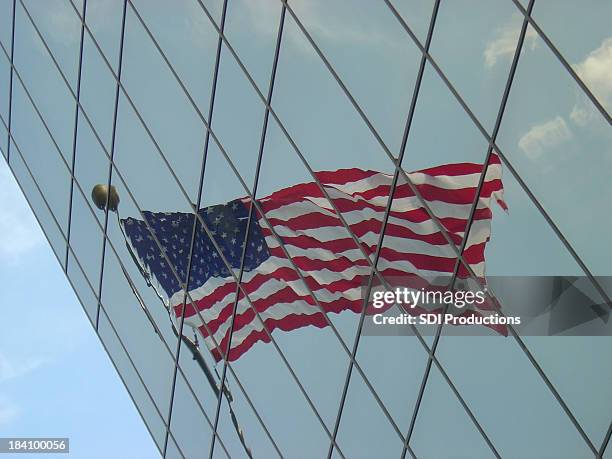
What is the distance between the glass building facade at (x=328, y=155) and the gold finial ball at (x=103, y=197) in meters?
0.25

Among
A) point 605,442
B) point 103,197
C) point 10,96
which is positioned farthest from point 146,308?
point 605,442

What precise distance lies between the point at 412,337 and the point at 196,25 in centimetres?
807

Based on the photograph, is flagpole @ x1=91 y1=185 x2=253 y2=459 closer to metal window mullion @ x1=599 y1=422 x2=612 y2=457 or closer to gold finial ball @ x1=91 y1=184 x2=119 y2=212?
gold finial ball @ x1=91 y1=184 x2=119 y2=212

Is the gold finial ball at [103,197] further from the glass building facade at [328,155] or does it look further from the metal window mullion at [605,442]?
the metal window mullion at [605,442]

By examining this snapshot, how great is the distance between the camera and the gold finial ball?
2089 centimetres

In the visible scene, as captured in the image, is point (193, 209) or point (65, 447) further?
point (65, 447)

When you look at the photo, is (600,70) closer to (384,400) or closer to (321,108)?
(321,108)

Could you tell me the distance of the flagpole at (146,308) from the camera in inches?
748

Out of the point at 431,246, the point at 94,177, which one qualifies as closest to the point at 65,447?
the point at 94,177

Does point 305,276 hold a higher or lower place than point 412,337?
higher

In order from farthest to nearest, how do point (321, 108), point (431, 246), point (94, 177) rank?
point (94, 177) < point (321, 108) < point (431, 246)

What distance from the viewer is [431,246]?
14.0 metres

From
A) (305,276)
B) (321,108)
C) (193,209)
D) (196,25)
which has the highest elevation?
(196,25)

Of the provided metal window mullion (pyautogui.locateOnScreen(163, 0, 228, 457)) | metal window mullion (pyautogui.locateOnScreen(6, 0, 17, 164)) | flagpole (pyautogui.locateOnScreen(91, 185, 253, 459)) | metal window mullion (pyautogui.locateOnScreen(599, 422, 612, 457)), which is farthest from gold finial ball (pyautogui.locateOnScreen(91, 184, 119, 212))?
metal window mullion (pyautogui.locateOnScreen(599, 422, 612, 457))
